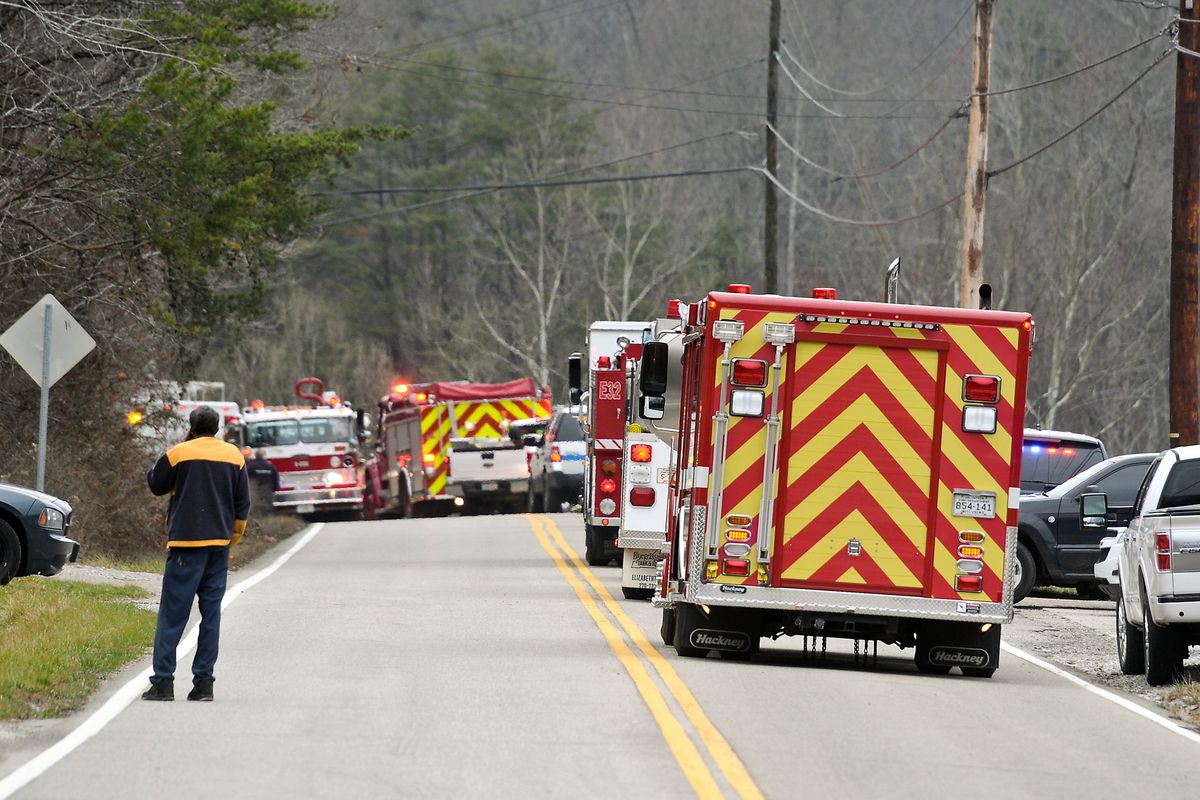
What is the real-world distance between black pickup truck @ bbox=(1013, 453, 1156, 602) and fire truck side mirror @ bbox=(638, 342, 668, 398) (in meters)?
7.83

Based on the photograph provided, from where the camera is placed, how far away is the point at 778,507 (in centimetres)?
1401

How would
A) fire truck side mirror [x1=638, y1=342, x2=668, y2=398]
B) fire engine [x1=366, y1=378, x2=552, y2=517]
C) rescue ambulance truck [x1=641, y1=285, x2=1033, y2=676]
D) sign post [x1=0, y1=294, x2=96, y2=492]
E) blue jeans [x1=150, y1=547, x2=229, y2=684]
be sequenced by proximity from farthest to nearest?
fire engine [x1=366, y1=378, x2=552, y2=517] → sign post [x1=0, y1=294, x2=96, y2=492] → fire truck side mirror [x1=638, y1=342, x2=668, y2=398] → rescue ambulance truck [x1=641, y1=285, x2=1033, y2=676] → blue jeans [x1=150, y1=547, x2=229, y2=684]

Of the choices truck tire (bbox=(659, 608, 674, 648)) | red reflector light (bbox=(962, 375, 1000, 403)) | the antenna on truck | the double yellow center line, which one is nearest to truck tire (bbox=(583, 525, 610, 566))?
the double yellow center line

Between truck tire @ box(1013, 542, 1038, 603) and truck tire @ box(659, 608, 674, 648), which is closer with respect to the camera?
truck tire @ box(659, 608, 674, 648)

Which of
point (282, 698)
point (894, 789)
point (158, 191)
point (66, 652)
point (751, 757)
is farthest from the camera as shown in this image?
point (158, 191)

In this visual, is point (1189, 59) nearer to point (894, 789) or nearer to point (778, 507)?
point (778, 507)

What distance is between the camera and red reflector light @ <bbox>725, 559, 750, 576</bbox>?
13891 millimetres

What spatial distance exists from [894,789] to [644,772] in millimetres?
1178

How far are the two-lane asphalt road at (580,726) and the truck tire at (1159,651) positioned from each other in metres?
0.78

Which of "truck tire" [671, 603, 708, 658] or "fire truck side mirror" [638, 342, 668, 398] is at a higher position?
"fire truck side mirror" [638, 342, 668, 398]

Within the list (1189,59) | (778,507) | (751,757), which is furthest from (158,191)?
(751,757)

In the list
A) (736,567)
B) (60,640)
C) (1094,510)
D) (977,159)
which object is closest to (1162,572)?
(1094,510)

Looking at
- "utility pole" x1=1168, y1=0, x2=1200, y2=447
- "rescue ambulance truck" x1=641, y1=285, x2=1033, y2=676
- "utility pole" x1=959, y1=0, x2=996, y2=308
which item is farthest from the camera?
"utility pole" x1=959, y1=0, x2=996, y2=308

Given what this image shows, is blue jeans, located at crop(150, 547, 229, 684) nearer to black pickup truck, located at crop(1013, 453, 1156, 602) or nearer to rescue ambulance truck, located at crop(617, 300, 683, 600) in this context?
rescue ambulance truck, located at crop(617, 300, 683, 600)
